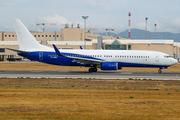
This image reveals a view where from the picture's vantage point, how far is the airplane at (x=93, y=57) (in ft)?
131

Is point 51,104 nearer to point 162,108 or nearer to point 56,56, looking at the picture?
point 162,108

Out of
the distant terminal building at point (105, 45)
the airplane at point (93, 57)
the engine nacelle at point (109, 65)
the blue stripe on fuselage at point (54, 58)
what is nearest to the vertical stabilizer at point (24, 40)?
the airplane at point (93, 57)

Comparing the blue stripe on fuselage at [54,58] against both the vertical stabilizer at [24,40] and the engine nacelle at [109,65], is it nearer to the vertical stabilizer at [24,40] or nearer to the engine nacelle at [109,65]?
the vertical stabilizer at [24,40]

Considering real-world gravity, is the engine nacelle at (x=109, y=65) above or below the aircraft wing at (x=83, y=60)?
below

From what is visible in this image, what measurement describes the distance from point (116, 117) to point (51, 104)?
16.0 feet

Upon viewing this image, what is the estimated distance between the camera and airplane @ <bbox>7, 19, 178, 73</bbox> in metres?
40.0

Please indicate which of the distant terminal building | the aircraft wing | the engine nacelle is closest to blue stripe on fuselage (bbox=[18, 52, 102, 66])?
the aircraft wing

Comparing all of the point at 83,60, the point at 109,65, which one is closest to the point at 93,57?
the point at 83,60

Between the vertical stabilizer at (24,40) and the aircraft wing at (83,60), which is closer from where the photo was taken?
the aircraft wing at (83,60)

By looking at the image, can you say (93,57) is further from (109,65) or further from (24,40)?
(24,40)

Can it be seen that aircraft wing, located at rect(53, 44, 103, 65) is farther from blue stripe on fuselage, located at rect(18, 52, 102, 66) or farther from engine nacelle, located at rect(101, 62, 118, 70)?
engine nacelle, located at rect(101, 62, 118, 70)

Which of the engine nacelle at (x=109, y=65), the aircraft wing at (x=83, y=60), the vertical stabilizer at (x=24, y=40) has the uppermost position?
the vertical stabilizer at (x=24, y=40)

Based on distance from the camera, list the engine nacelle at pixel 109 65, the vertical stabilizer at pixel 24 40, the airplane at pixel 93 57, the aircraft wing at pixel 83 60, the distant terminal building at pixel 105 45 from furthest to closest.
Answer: the distant terminal building at pixel 105 45, the vertical stabilizer at pixel 24 40, the airplane at pixel 93 57, the aircraft wing at pixel 83 60, the engine nacelle at pixel 109 65

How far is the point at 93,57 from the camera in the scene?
41.1 m
